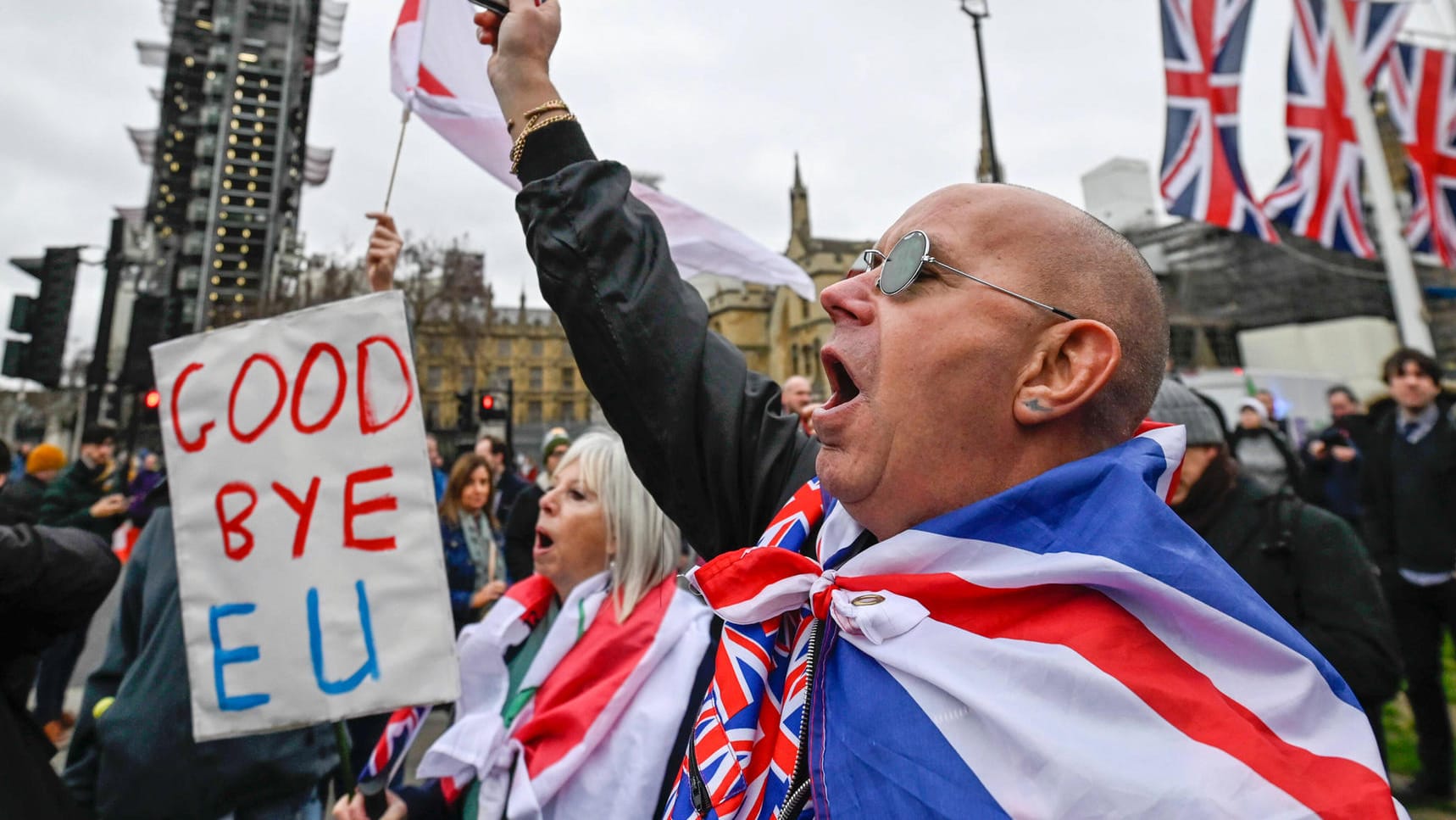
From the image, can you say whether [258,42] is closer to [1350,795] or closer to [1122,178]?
[1122,178]

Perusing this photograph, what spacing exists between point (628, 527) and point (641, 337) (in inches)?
57.9

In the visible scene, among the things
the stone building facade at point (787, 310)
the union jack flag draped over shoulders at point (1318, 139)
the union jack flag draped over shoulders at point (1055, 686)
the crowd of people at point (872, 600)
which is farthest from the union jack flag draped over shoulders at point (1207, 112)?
the stone building facade at point (787, 310)

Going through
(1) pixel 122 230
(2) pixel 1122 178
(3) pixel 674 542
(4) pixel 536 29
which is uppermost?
(2) pixel 1122 178

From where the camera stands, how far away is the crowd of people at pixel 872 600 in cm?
84

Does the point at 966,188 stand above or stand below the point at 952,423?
above

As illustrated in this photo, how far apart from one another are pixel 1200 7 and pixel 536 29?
9655 mm

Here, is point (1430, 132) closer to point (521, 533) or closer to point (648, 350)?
point (521, 533)

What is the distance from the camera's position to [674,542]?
8.63 feet

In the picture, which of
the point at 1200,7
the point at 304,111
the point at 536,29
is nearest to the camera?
the point at 536,29

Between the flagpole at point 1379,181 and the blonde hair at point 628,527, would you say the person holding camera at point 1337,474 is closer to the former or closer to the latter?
the flagpole at point 1379,181

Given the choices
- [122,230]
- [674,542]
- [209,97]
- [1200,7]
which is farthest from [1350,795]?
[209,97]

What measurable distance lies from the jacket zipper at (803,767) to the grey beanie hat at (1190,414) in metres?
2.35

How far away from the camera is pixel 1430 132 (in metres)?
9.31

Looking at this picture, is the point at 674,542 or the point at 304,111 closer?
the point at 674,542
